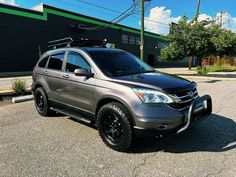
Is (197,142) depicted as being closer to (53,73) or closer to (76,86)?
(76,86)

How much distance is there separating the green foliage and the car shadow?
12.7 meters

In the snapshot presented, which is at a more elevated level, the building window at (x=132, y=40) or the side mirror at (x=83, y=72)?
the building window at (x=132, y=40)

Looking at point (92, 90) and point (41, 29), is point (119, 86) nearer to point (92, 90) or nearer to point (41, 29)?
point (92, 90)

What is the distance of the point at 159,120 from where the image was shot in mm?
3902

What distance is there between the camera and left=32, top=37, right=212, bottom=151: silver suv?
396 cm

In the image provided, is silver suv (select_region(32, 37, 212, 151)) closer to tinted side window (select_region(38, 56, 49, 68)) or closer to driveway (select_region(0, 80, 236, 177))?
driveway (select_region(0, 80, 236, 177))

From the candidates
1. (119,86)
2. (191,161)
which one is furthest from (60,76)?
(191,161)

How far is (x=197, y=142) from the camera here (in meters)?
4.61

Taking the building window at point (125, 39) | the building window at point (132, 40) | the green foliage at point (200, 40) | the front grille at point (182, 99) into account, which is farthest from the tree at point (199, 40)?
the building window at point (132, 40)

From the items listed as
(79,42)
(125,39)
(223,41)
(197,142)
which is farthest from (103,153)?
(125,39)

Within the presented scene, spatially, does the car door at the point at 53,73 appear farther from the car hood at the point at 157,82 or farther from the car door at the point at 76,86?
the car hood at the point at 157,82

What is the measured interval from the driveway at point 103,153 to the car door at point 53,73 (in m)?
0.78

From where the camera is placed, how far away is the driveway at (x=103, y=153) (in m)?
3.63

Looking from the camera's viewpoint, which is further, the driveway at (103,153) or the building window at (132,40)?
the building window at (132,40)
